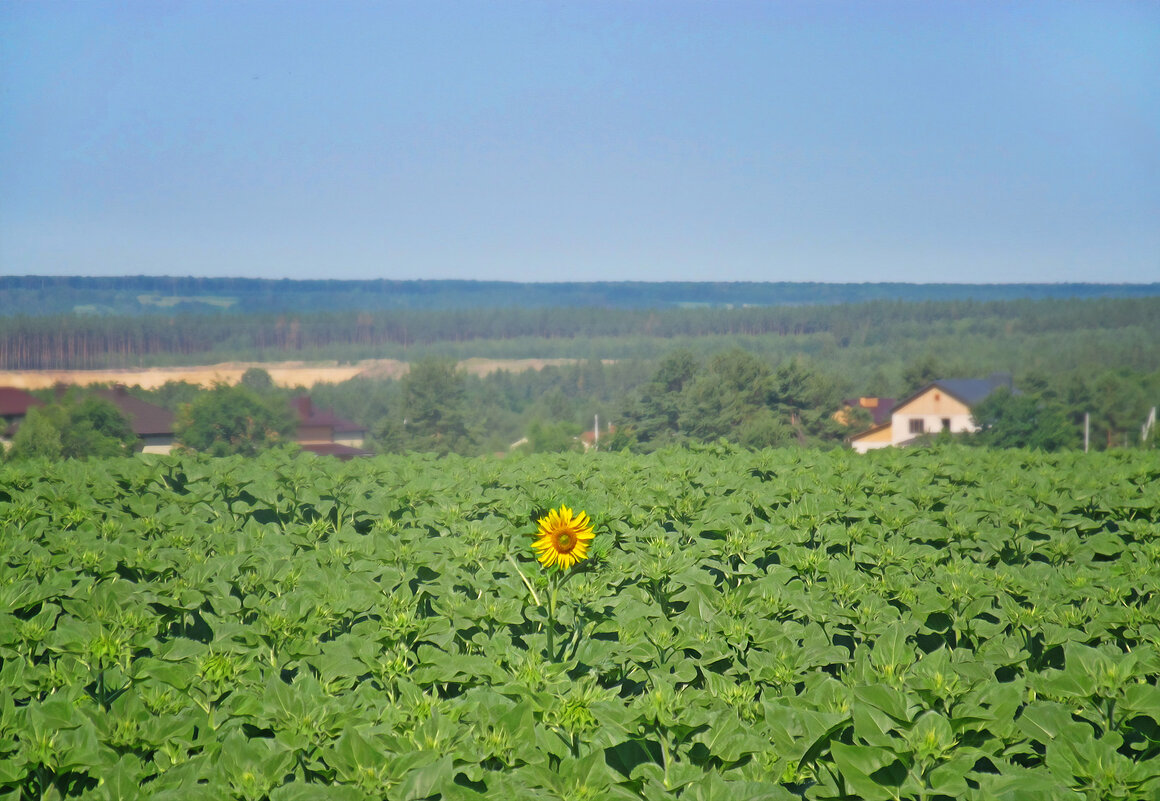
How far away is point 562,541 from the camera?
368 cm

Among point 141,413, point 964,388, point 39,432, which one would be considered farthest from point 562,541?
point 964,388

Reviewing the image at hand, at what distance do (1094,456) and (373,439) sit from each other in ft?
87.1

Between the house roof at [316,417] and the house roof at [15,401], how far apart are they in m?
7.50

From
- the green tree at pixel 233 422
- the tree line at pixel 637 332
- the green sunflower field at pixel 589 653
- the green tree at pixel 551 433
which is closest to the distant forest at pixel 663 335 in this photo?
the tree line at pixel 637 332

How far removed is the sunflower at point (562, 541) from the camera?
363 cm

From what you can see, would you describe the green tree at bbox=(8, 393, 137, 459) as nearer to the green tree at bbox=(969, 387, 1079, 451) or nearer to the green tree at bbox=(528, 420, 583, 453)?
the green tree at bbox=(528, 420, 583, 453)

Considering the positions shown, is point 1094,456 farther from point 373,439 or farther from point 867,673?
point 373,439

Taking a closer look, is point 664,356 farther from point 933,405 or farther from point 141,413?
point 141,413

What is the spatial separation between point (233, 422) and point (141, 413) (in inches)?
140

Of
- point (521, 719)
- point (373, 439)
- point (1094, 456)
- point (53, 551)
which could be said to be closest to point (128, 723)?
point (521, 719)

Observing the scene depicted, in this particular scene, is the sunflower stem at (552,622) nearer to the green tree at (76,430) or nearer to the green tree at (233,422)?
the green tree at (233,422)

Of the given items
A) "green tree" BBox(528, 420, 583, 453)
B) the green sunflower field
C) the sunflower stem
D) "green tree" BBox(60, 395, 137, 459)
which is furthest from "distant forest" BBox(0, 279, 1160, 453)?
the sunflower stem

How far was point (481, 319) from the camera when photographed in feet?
149

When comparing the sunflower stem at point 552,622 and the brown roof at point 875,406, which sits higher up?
the sunflower stem at point 552,622
